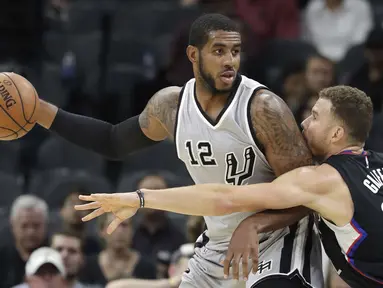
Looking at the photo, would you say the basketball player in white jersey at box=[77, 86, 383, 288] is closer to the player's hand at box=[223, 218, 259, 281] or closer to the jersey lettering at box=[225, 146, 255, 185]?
the player's hand at box=[223, 218, 259, 281]

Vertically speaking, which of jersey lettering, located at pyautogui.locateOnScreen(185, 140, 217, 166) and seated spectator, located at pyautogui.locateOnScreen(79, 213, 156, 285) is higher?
jersey lettering, located at pyautogui.locateOnScreen(185, 140, 217, 166)

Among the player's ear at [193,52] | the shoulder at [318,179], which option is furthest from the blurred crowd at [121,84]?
the shoulder at [318,179]

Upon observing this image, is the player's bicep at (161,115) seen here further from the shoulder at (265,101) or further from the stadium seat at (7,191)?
the stadium seat at (7,191)

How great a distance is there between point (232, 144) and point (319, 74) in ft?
13.8

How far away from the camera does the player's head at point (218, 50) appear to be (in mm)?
4910

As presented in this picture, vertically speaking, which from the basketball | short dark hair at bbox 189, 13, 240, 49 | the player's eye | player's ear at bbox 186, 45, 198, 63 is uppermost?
short dark hair at bbox 189, 13, 240, 49

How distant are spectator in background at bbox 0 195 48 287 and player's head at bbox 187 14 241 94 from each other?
133 inches

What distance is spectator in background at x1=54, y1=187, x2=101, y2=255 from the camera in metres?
8.14

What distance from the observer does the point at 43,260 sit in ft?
23.8

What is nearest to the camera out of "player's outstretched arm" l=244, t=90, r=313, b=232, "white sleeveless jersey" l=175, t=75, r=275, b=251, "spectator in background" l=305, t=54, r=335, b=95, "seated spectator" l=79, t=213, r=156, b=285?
"player's outstretched arm" l=244, t=90, r=313, b=232

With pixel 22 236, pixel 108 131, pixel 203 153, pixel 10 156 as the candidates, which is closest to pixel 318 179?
pixel 203 153

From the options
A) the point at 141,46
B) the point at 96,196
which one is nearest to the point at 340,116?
the point at 96,196

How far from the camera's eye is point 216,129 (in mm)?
4965

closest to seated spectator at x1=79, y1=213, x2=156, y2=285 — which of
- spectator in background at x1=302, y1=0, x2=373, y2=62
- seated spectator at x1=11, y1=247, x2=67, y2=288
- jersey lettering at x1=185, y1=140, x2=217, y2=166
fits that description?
seated spectator at x1=11, y1=247, x2=67, y2=288
